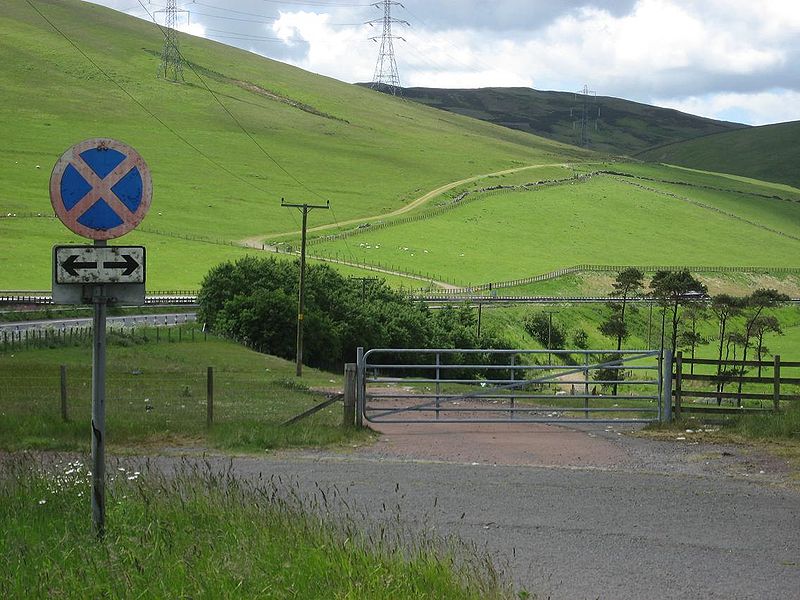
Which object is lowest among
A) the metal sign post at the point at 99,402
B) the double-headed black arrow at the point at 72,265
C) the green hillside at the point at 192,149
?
the metal sign post at the point at 99,402

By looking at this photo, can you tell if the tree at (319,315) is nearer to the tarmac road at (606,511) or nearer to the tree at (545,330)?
the tree at (545,330)

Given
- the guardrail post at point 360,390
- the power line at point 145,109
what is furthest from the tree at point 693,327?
the power line at point 145,109

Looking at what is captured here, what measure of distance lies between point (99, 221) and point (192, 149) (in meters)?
135

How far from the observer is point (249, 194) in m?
124

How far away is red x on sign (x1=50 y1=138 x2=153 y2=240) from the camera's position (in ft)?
23.6

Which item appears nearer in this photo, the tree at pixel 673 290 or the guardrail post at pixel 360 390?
the guardrail post at pixel 360 390

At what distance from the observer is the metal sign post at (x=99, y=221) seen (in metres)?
7.22

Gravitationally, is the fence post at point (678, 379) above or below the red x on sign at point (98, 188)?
below

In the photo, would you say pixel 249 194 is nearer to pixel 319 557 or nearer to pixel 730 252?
pixel 730 252

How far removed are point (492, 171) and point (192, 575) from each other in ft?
536

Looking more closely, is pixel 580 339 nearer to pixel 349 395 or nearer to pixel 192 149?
pixel 349 395

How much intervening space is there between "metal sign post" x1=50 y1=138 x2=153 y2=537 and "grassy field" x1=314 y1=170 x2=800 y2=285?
91656 millimetres

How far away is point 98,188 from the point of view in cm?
727

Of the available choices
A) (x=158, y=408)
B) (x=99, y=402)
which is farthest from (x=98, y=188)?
(x=158, y=408)
